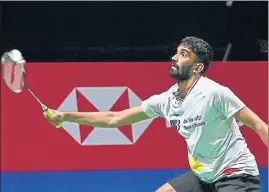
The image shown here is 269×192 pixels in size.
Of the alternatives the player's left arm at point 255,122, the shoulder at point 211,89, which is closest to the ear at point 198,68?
the shoulder at point 211,89

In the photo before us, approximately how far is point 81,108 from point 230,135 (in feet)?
7.68

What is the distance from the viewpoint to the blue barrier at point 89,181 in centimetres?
665

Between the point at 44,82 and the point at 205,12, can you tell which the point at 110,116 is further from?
the point at 205,12

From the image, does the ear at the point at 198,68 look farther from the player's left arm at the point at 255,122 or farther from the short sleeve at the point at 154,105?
the player's left arm at the point at 255,122

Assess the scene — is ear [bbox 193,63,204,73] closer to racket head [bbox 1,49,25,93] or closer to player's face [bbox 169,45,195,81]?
player's face [bbox 169,45,195,81]

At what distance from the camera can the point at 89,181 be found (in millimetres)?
6699

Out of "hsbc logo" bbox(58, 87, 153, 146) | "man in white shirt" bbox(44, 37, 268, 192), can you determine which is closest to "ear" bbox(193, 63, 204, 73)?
"man in white shirt" bbox(44, 37, 268, 192)

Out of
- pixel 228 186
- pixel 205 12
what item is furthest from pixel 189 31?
pixel 228 186

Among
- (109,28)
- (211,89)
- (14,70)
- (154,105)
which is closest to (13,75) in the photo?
(14,70)

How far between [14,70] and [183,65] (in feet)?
4.32

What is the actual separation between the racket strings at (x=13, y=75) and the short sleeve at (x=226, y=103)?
150 centimetres

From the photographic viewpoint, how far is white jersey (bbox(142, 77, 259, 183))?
4531mm

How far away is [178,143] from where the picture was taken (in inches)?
264

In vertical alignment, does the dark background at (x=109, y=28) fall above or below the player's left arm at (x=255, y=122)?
above
